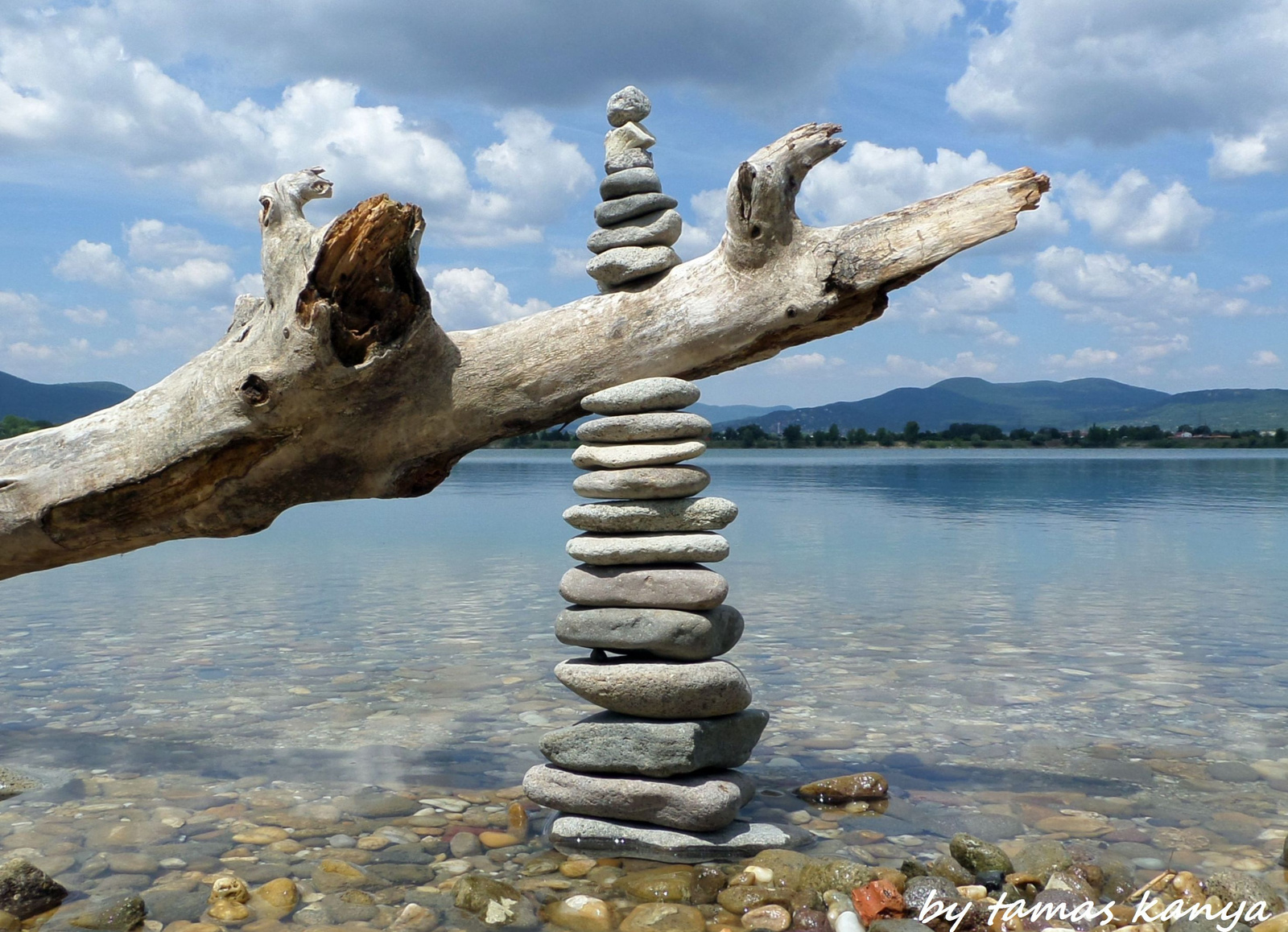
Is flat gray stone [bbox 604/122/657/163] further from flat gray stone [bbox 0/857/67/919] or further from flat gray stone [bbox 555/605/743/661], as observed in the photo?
flat gray stone [bbox 0/857/67/919]

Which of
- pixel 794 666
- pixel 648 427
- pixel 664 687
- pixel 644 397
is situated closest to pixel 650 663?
pixel 664 687

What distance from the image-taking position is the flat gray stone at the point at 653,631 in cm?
761

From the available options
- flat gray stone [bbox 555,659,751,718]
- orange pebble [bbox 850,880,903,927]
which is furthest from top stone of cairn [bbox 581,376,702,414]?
orange pebble [bbox 850,880,903,927]

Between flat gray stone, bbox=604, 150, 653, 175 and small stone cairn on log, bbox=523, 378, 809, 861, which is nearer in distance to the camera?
small stone cairn on log, bbox=523, 378, 809, 861

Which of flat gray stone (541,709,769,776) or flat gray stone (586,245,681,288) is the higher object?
flat gray stone (586,245,681,288)

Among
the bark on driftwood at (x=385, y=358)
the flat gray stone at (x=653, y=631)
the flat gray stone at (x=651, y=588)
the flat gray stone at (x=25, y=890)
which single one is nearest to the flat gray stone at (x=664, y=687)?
the flat gray stone at (x=653, y=631)

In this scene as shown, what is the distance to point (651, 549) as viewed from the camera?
774cm

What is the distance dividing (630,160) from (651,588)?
3.39m

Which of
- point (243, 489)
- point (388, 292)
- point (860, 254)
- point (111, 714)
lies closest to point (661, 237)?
point (860, 254)

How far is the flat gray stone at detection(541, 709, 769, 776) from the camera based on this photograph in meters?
7.51

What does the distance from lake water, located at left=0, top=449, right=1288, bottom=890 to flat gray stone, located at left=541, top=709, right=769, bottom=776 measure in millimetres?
902

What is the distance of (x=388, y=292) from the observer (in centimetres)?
748

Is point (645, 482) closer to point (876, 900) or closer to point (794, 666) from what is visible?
point (876, 900)

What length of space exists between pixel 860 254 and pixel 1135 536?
2488cm
